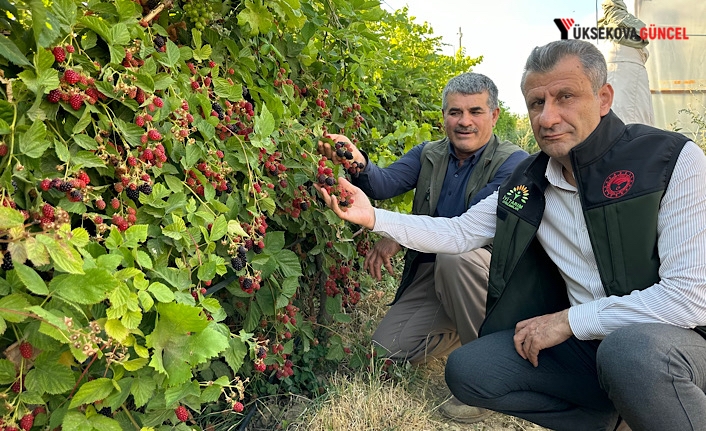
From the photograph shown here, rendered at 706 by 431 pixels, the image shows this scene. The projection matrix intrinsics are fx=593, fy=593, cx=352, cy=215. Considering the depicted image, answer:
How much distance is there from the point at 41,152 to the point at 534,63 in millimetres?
1684

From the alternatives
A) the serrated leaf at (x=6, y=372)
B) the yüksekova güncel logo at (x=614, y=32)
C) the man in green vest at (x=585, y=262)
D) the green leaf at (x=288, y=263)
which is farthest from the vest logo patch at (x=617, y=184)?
the yüksekova güncel logo at (x=614, y=32)

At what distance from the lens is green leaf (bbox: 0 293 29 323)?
3.59 ft

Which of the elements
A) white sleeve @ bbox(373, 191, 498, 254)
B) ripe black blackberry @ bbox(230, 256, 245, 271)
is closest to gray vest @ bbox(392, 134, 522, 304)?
white sleeve @ bbox(373, 191, 498, 254)

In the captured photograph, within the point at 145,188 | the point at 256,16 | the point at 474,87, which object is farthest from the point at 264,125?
the point at 474,87

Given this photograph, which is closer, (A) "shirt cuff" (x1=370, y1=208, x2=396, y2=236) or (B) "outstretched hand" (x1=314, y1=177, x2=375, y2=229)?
(B) "outstretched hand" (x1=314, y1=177, x2=375, y2=229)

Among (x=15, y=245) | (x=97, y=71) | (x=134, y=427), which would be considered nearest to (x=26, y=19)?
(x=97, y=71)

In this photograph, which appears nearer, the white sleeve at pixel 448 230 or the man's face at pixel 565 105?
the man's face at pixel 565 105

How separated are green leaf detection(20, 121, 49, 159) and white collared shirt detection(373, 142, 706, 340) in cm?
170

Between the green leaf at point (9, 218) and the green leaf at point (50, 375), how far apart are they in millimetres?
311

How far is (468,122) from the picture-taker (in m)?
3.13

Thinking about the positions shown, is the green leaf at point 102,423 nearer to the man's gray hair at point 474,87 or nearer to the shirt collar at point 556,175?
the shirt collar at point 556,175

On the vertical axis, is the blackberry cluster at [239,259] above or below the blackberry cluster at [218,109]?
below

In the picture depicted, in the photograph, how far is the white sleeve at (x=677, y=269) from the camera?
1.86 metres

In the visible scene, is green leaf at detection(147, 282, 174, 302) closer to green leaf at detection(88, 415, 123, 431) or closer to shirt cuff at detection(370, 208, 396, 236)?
green leaf at detection(88, 415, 123, 431)
